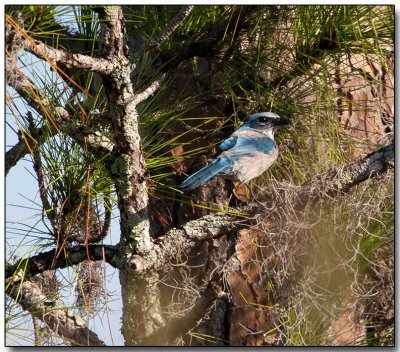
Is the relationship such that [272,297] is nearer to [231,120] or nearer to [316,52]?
[231,120]

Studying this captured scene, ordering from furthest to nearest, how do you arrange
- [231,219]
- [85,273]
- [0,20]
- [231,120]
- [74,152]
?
[231,120] < [85,273] < [74,152] < [231,219] < [0,20]

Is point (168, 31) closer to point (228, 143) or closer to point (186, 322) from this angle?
point (228, 143)

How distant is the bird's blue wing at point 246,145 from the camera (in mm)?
3238

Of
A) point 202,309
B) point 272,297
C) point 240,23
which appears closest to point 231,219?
point 202,309

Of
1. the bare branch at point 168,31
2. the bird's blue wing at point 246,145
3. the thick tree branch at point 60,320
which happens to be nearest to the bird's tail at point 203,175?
the bird's blue wing at point 246,145

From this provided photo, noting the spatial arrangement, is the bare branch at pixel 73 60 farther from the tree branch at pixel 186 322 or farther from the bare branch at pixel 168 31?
the tree branch at pixel 186 322

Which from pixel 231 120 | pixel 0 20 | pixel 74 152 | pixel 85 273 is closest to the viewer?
pixel 0 20

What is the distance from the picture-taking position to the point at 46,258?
2.93 meters

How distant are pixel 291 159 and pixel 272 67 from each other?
409mm

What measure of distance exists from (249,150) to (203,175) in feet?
0.97

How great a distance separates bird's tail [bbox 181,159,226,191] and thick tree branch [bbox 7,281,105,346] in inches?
24.8

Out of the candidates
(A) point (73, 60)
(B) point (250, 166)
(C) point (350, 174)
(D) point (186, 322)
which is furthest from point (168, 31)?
(D) point (186, 322)

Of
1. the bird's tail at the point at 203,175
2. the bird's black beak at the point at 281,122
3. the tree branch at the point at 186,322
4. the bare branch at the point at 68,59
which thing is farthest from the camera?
the bird's black beak at the point at 281,122

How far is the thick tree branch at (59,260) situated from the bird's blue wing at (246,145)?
0.71 meters
